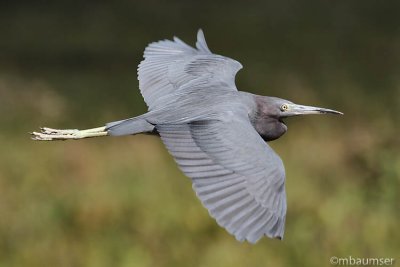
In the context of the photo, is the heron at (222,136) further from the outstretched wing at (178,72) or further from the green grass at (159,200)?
the green grass at (159,200)

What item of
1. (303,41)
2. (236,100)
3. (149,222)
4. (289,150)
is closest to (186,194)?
(149,222)

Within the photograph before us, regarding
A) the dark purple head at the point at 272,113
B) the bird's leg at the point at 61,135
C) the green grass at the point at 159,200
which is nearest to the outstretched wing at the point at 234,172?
the dark purple head at the point at 272,113

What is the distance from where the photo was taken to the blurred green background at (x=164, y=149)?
6.72 m

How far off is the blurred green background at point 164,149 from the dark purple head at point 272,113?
6.33 feet

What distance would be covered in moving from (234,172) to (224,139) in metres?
0.18

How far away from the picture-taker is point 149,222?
7.07m

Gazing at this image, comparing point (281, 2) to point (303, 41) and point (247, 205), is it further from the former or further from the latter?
point (247, 205)

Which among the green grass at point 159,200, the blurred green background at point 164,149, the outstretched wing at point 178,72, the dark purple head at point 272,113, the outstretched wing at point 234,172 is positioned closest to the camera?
the outstretched wing at point 234,172

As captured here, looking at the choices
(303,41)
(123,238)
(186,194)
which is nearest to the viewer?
(123,238)

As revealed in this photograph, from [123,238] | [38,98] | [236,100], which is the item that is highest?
[38,98]

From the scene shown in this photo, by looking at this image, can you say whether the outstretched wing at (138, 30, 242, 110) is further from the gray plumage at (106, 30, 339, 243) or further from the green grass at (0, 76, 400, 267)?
the green grass at (0, 76, 400, 267)

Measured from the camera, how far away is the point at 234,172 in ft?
13.3

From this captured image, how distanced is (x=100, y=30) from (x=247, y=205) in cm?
920

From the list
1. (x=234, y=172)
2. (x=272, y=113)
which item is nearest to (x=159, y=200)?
(x=272, y=113)
